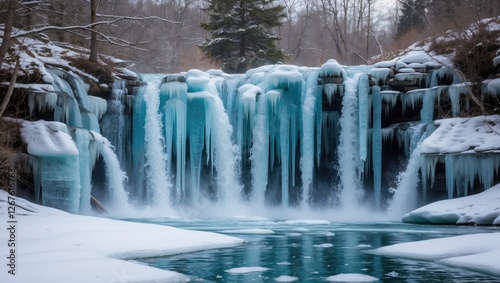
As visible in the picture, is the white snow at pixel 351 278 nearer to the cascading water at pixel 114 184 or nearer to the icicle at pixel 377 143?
the icicle at pixel 377 143

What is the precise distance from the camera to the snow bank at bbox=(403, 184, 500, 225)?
1107 cm

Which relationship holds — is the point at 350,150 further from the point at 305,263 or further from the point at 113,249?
the point at 113,249

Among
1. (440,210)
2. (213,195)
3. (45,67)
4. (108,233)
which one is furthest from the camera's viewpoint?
(213,195)

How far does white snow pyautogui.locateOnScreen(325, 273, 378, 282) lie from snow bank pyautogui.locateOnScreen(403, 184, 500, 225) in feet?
21.5

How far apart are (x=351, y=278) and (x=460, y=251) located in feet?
6.17

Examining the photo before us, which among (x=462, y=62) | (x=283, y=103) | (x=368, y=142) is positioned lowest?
(x=368, y=142)

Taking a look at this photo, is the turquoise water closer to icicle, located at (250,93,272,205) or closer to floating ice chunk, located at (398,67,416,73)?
icicle, located at (250,93,272,205)

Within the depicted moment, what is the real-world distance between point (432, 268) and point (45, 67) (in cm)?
1197

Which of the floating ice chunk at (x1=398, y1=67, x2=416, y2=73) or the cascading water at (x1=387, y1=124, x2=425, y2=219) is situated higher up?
the floating ice chunk at (x1=398, y1=67, x2=416, y2=73)

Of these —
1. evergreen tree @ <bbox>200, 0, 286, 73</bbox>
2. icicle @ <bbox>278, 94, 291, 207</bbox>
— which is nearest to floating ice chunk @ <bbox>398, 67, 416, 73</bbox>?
icicle @ <bbox>278, 94, 291, 207</bbox>

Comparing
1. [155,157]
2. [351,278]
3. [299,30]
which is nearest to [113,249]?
[351,278]

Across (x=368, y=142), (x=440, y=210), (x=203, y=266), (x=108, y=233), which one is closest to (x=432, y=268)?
(x=203, y=266)

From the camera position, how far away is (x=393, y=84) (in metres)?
16.1

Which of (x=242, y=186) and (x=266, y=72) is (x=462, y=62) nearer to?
(x=266, y=72)
